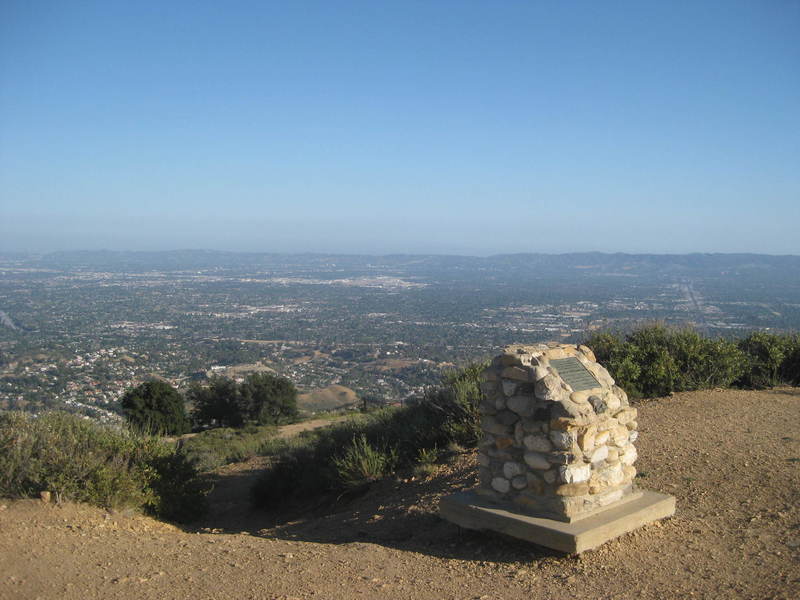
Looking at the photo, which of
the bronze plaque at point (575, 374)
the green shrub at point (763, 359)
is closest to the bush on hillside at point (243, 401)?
the green shrub at point (763, 359)

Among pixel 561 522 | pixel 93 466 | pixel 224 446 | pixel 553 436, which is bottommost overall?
pixel 224 446

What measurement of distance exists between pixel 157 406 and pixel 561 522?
1777 cm

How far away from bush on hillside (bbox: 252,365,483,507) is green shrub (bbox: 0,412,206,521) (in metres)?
1.95

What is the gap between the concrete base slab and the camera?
562cm

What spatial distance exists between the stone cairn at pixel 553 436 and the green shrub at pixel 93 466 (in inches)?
173

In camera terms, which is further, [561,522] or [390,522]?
[390,522]

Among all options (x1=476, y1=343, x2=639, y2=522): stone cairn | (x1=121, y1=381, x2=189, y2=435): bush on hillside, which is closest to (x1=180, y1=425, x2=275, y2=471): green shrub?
(x1=121, y1=381, x2=189, y2=435): bush on hillside

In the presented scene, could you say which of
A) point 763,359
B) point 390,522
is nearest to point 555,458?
point 390,522

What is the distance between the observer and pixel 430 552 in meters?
6.17

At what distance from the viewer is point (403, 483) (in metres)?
8.97

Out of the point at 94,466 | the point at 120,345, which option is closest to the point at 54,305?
the point at 120,345

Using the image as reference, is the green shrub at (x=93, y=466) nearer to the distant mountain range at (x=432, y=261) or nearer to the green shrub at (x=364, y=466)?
the green shrub at (x=364, y=466)

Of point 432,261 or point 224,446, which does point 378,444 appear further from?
point 432,261

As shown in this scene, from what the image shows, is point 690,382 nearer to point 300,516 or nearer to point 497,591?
point 300,516
